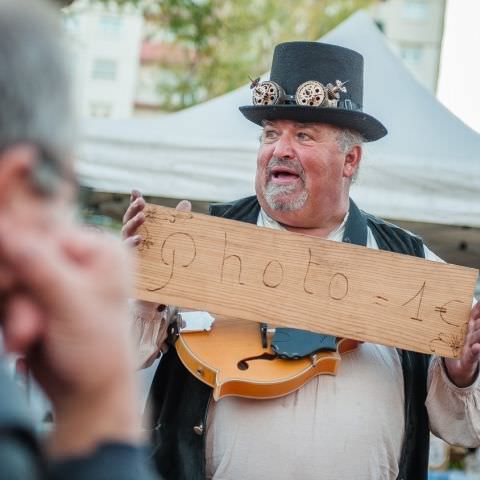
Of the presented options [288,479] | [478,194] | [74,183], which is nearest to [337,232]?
[288,479]

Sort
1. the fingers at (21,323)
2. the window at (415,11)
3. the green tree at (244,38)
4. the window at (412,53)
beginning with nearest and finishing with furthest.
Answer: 1. the fingers at (21,323)
2. the green tree at (244,38)
3. the window at (412,53)
4. the window at (415,11)

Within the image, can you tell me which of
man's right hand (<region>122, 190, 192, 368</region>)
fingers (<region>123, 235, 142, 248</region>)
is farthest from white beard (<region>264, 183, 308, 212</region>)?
fingers (<region>123, 235, 142, 248</region>)

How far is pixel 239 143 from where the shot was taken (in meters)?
6.30

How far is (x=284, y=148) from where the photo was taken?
405cm

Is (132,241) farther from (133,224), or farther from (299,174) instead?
(299,174)

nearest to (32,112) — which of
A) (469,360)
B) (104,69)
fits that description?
(469,360)

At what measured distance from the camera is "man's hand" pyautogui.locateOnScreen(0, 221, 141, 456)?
1124 mm

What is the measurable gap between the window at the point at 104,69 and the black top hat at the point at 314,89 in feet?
213

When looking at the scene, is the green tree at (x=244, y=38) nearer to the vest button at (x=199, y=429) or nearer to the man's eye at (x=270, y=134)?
the man's eye at (x=270, y=134)

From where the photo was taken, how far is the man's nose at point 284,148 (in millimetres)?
4039

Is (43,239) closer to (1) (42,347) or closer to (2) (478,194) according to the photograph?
(1) (42,347)

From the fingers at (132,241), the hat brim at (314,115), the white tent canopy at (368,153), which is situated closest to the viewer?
the fingers at (132,241)

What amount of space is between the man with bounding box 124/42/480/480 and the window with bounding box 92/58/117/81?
64883 mm

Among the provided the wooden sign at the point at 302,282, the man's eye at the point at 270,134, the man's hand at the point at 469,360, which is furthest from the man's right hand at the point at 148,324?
the man's hand at the point at 469,360
